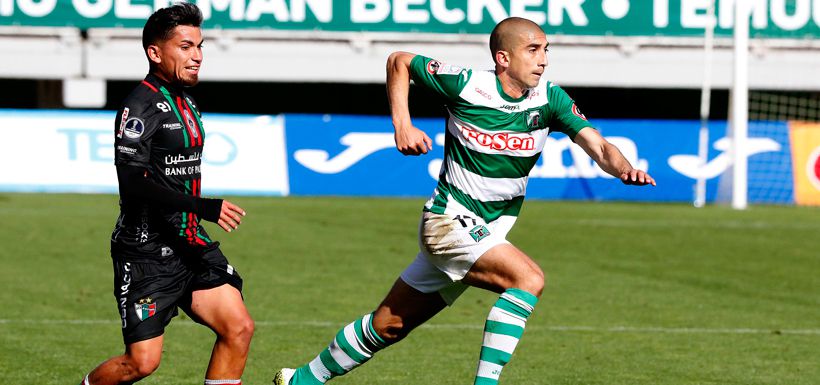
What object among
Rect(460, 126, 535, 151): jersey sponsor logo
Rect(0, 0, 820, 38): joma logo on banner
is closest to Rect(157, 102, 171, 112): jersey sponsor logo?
Rect(460, 126, 535, 151): jersey sponsor logo

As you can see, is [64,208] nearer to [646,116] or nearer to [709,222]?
[709,222]

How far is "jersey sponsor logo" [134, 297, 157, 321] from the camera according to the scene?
19.4 ft

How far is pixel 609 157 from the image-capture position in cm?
647

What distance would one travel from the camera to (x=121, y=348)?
8.81 m

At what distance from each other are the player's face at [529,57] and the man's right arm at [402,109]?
1.73 ft

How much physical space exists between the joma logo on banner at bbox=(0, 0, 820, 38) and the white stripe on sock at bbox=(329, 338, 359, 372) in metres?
22.1

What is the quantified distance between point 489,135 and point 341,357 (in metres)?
1.29

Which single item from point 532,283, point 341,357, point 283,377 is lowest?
point 283,377

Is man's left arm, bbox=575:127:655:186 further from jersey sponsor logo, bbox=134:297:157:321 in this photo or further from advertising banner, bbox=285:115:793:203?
advertising banner, bbox=285:115:793:203

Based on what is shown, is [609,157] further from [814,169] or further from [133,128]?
[814,169]

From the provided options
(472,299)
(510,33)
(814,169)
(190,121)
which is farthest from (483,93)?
(814,169)

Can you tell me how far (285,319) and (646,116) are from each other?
28.9 meters

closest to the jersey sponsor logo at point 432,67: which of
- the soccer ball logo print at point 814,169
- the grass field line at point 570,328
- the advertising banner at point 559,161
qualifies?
the grass field line at point 570,328

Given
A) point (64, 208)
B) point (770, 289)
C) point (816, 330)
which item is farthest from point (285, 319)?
point (64, 208)
